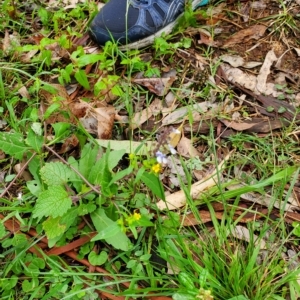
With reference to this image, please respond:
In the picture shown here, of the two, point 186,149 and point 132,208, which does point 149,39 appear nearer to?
point 186,149

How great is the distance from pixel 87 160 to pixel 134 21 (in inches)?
30.5

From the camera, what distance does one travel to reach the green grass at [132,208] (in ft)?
4.83

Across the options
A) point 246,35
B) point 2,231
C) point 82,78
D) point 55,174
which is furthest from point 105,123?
point 246,35

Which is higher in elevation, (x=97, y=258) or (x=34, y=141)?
(x=34, y=141)

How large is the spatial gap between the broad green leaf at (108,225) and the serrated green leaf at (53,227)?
0.11m

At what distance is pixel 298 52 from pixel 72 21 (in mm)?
1046

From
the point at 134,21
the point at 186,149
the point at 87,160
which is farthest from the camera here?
the point at 134,21

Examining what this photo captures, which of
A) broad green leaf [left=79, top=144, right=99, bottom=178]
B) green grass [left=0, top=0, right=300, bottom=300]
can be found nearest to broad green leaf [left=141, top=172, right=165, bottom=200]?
green grass [left=0, top=0, right=300, bottom=300]

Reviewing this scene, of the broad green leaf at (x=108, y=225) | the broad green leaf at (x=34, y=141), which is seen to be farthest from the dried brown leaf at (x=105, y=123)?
the broad green leaf at (x=108, y=225)

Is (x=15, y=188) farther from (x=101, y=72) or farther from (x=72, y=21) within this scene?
(x=72, y=21)

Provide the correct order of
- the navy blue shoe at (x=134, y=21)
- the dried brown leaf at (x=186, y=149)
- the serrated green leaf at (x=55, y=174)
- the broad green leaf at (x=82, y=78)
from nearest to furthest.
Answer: the serrated green leaf at (x=55, y=174) < the dried brown leaf at (x=186, y=149) < the broad green leaf at (x=82, y=78) < the navy blue shoe at (x=134, y=21)

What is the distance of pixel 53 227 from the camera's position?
5.08 ft

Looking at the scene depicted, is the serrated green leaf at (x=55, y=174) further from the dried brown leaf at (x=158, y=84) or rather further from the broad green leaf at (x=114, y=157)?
the dried brown leaf at (x=158, y=84)

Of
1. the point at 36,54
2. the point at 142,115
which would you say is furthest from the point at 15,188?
the point at 36,54
